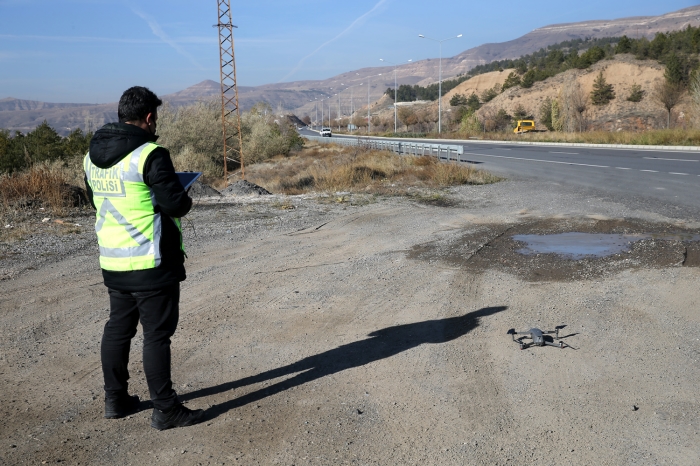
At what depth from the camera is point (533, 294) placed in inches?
253

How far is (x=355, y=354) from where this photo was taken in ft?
16.2

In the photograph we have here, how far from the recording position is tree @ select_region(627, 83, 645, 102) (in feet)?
224

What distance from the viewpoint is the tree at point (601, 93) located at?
7094cm

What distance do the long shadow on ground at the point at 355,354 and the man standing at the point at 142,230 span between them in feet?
1.60

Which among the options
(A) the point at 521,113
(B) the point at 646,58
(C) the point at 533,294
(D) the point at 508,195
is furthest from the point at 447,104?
(C) the point at 533,294

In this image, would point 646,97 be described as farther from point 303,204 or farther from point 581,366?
point 581,366

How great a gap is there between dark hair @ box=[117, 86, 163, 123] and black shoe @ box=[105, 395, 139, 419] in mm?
1662

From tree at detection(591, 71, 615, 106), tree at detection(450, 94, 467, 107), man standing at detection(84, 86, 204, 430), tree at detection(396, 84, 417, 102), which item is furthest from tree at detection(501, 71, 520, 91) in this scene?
man standing at detection(84, 86, 204, 430)

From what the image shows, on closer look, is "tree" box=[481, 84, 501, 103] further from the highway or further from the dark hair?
the dark hair

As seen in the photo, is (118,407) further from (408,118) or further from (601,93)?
(408,118)

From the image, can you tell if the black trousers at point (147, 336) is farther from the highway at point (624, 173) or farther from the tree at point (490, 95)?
the tree at point (490, 95)

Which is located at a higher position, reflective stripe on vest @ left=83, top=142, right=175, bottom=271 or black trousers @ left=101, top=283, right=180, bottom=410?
reflective stripe on vest @ left=83, top=142, right=175, bottom=271

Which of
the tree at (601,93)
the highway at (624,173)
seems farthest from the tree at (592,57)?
the highway at (624,173)

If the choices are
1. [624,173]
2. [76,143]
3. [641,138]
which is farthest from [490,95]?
[624,173]
